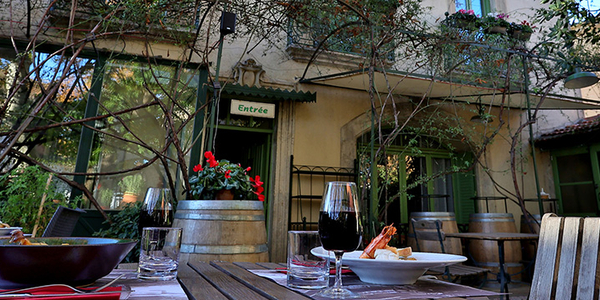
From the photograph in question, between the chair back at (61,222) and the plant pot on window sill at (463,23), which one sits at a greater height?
the plant pot on window sill at (463,23)

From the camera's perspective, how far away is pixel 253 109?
5.02 metres

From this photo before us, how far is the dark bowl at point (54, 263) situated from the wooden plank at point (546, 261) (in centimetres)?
128

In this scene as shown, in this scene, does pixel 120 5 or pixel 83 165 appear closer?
pixel 120 5

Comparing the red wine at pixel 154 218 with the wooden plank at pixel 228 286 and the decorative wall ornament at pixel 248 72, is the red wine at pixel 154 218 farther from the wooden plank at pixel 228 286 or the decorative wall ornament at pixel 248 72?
the decorative wall ornament at pixel 248 72

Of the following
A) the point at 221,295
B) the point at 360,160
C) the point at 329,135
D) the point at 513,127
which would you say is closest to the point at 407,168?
the point at 360,160

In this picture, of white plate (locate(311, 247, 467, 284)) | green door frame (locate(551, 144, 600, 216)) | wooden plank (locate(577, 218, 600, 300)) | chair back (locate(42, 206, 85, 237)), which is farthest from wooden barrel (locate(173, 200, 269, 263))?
green door frame (locate(551, 144, 600, 216))

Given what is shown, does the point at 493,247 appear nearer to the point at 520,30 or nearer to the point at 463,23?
the point at 463,23

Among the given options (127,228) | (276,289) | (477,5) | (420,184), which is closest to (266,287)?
(276,289)

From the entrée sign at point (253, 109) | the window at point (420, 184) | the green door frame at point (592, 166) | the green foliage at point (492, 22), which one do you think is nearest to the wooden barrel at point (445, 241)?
the window at point (420, 184)

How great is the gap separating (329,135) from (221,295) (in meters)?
4.90

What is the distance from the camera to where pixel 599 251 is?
1.04 meters

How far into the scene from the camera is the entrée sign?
193 inches

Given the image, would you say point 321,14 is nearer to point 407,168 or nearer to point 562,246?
point 407,168

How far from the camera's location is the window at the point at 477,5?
23.0 feet
